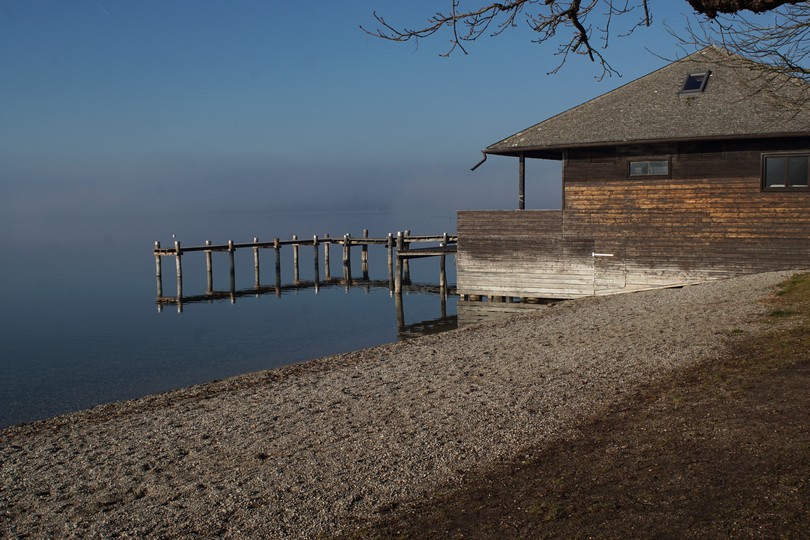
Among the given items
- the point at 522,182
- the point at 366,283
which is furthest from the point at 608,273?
the point at 366,283

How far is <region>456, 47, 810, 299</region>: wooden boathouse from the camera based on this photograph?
2131 centimetres

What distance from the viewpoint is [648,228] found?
75.7 ft

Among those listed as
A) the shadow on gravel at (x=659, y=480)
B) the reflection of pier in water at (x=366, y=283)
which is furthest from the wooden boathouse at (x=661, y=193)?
the shadow on gravel at (x=659, y=480)

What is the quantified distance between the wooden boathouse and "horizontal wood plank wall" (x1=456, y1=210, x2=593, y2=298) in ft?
0.12

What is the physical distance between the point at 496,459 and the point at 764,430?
109 inches

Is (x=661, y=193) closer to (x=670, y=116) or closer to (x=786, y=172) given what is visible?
(x=670, y=116)

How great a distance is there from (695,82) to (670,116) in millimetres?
2143

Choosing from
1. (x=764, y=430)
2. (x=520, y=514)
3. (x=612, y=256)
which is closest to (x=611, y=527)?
(x=520, y=514)

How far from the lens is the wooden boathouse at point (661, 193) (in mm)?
21312

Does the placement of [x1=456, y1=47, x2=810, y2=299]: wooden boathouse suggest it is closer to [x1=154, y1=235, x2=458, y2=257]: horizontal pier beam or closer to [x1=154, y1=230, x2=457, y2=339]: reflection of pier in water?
[x1=154, y1=230, x2=457, y2=339]: reflection of pier in water

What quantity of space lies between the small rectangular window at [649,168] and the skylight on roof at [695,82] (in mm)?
2633

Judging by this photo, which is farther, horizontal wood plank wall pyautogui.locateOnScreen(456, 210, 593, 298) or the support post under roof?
the support post under roof

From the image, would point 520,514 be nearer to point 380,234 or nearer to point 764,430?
point 764,430

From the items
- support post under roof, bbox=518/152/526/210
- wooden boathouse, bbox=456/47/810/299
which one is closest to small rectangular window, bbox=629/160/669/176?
wooden boathouse, bbox=456/47/810/299
